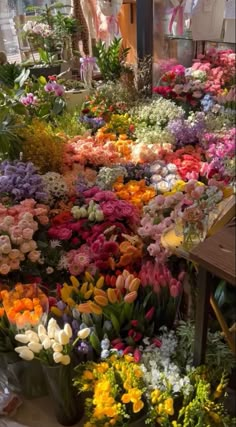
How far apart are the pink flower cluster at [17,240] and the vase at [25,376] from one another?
370mm

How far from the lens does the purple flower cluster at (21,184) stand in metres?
2.09

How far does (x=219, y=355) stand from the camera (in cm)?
129

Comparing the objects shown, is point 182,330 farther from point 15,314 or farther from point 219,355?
point 15,314

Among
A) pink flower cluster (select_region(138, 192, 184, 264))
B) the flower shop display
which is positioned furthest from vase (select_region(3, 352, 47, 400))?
pink flower cluster (select_region(138, 192, 184, 264))

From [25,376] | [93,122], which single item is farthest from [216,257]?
[93,122]

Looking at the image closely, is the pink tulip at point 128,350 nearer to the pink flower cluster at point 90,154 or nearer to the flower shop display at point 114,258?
the flower shop display at point 114,258

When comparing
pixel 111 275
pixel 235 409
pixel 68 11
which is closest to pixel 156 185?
pixel 111 275

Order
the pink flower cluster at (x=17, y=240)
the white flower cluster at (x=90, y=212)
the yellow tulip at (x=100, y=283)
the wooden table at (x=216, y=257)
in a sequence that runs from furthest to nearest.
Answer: the white flower cluster at (x=90, y=212) → the pink flower cluster at (x=17, y=240) → the yellow tulip at (x=100, y=283) → the wooden table at (x=216, y=257)

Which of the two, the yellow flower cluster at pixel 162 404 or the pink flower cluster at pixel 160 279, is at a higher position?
the pink flower cluster at pixel 160 279

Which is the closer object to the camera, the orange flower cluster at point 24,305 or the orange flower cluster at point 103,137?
the orange flower cluster at point 24,305

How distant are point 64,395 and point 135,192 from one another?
1.16 meters

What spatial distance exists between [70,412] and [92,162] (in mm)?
1553

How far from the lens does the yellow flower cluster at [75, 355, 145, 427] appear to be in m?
1.15

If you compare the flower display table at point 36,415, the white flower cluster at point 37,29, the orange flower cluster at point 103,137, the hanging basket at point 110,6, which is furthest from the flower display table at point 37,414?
the white flower cluster at point 37,29
